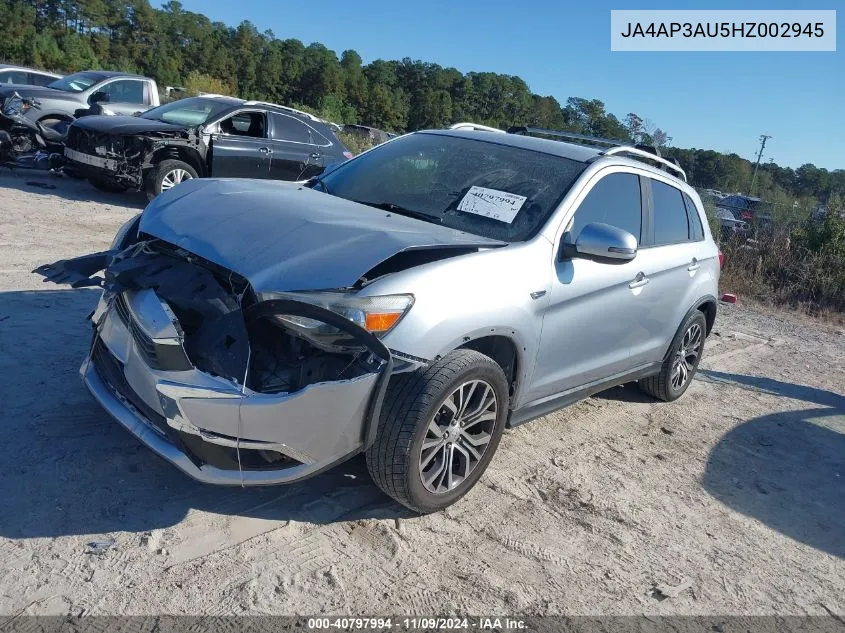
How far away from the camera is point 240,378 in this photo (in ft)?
9.86

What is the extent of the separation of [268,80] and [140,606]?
73.7 metres

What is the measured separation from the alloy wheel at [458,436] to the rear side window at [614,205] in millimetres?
1129

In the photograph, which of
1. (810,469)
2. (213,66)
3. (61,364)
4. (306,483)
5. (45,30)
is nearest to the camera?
(306,483)

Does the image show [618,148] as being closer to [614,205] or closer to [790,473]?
[614,205]

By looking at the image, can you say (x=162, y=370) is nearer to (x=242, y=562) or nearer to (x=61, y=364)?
(x=242, y=562)

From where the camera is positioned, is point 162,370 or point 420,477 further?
point 420,477

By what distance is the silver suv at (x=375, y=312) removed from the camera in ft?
9.80

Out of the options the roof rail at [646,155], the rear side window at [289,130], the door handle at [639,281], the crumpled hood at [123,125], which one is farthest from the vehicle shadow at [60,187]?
the door handle at [639,281]

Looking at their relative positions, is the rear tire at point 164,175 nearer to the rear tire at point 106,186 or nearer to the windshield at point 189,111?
the windshield at point 189,111

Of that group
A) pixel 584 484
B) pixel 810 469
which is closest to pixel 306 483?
pixel 584 484

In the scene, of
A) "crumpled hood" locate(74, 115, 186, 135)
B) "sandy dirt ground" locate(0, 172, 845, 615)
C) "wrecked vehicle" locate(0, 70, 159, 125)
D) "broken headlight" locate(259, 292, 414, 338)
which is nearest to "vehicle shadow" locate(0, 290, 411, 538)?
"sandy dirt ground" locate(0, 172, 845, 615)

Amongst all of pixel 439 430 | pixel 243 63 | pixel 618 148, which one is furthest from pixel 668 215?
pixel 243 63

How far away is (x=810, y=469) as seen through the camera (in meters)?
4.90

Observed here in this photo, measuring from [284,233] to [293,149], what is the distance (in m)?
8.02
